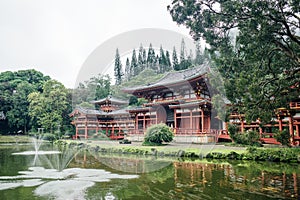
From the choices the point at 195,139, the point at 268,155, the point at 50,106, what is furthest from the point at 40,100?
the point at 268,155

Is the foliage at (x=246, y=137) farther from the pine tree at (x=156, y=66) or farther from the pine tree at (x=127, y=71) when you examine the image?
the pine tree at (x=127, y=71)

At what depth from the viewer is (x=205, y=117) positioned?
24.6 m

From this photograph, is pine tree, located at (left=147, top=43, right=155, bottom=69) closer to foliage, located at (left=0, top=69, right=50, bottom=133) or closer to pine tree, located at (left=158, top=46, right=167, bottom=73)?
pine tree, located at (left=158, top=46, right=167, bottom=73)

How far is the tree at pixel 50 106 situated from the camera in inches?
1576

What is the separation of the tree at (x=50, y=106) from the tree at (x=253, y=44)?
34172 mm

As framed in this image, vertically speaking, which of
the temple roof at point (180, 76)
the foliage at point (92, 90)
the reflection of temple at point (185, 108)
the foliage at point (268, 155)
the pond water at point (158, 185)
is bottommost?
the pond water at point (158, 185)

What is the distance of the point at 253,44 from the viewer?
884 cm

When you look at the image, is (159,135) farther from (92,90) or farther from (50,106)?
(92,90)

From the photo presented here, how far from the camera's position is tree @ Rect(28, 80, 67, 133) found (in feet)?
131

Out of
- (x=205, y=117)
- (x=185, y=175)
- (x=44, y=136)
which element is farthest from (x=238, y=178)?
(x=44, y=136)

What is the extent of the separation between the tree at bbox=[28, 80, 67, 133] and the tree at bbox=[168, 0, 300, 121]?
3417 centimetres

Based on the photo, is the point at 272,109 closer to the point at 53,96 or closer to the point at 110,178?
the point at 110,178

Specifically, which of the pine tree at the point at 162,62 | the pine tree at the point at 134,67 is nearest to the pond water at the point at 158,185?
the pine tree at the point at 162,62

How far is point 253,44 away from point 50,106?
3766 centimetres
